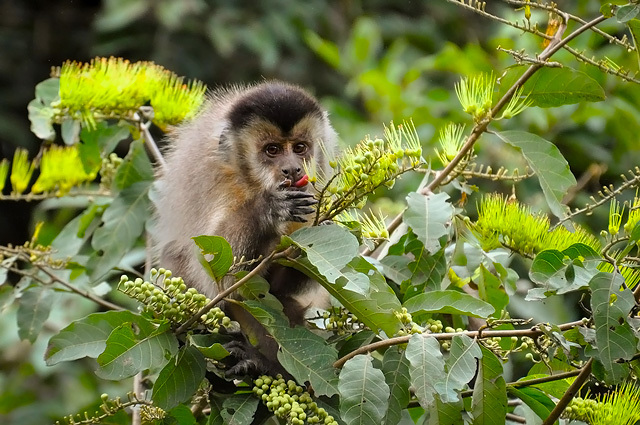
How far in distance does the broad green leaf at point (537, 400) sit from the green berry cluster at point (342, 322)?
1.50ft

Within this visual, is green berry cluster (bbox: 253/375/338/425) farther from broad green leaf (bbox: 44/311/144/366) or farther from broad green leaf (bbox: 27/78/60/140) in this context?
broad green leaf (bbox: 27/78/60/140)

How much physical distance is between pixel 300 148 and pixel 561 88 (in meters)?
1.39

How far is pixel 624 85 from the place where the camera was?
5512 millimetres

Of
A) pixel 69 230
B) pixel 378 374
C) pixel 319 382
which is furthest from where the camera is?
pixel 69 230

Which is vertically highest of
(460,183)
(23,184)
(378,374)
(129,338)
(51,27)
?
(460,183)

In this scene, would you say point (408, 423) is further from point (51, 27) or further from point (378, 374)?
point (51, 27)

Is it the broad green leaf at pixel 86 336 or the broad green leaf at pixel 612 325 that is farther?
the broad green leaf at pixel 86 336

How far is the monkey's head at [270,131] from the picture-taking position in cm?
345

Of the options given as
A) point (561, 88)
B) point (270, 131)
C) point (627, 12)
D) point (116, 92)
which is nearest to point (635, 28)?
point (627, 12)

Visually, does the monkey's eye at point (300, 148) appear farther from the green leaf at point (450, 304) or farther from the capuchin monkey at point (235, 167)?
the green leaf at point (450, 304)

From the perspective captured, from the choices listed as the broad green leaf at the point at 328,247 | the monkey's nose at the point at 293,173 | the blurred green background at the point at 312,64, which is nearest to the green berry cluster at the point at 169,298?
the broad green leaf at the point at 328,247

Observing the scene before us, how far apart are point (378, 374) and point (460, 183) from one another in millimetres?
979

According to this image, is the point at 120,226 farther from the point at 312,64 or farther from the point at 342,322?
the point at 312,64

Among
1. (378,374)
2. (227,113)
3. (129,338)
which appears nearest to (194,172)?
(227,113)
